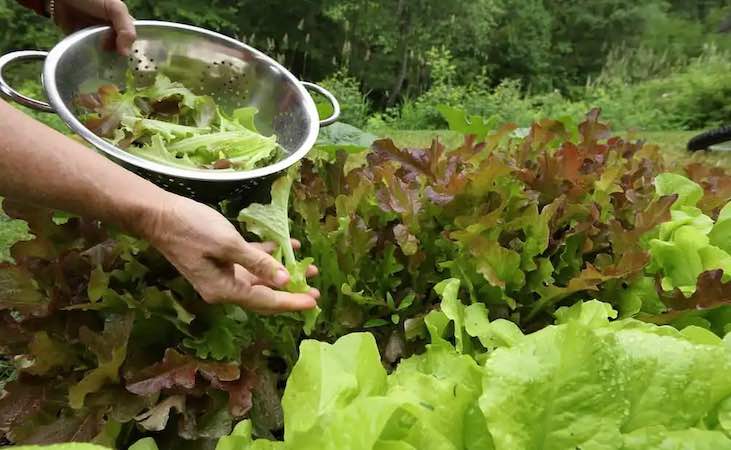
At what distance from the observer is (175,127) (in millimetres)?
1631

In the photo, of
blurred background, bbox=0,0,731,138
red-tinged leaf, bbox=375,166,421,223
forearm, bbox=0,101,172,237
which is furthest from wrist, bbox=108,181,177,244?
blurred background, bbox=0,0,731,138

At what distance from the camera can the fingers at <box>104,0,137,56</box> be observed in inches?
66.9

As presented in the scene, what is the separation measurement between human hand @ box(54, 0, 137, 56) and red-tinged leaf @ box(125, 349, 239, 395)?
990 millimetres

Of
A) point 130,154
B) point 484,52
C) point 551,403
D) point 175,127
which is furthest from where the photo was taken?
point 484,52

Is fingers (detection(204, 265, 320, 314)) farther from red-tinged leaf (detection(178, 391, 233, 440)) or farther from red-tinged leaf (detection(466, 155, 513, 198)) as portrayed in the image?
red-tinged leaf (detection(466, 155, 513, 198))

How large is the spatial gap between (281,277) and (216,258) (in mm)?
99

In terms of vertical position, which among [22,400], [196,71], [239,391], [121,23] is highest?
[121,23]

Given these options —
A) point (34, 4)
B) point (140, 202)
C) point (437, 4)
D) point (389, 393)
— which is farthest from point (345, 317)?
point (437, 4)

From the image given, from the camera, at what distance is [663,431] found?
81cm

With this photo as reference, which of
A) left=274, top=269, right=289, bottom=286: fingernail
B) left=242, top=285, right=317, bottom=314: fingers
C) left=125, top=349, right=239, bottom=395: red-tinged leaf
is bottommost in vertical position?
left=125, top=349, right=239, bottom=395: red-tinged leaf

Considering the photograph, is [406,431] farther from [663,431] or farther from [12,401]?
[12,401]

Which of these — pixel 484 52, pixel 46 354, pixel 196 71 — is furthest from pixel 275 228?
pixel 484 52

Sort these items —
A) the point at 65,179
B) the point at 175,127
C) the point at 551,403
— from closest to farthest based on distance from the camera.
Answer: the point at 551,403
the point at 65,179
the point at 175,127

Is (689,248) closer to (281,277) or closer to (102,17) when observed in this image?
(281,277)
